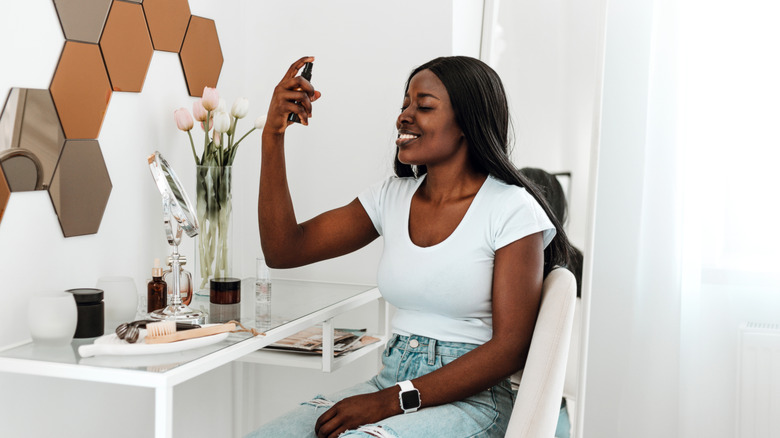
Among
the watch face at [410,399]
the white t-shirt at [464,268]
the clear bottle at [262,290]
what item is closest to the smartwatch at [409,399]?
the watch face at [410,399]

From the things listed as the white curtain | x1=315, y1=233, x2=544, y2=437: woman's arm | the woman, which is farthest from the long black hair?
the white curtain

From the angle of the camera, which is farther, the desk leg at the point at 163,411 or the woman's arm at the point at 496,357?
the woman's arm at the point at 496,357

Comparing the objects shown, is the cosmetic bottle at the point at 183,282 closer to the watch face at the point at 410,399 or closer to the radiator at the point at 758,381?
the watch face at the point at 410,399

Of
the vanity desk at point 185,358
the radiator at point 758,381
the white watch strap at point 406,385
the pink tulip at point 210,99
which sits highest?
the pink tulip at point 210,99

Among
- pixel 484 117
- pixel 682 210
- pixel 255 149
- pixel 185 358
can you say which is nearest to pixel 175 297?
pixel 185 358

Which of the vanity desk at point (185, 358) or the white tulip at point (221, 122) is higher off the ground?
the white tulip at point (221, 122)

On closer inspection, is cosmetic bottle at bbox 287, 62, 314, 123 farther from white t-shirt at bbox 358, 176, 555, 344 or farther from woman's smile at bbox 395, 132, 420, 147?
white t-shirt at bbox 358, 176, 555, 344

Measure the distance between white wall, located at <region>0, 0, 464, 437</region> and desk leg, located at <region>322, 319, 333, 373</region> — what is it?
46 centimetres

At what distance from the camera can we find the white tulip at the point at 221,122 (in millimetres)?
1974

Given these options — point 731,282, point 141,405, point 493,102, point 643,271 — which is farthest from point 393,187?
point 731,282

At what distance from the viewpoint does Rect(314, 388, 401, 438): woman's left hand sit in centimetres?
148

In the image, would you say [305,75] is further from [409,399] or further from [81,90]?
[409,399]

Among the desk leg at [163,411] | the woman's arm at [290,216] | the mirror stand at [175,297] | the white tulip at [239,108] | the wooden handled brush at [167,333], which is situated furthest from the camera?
the white tulip at [239,108]

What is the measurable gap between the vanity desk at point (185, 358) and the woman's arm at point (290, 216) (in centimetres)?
14
